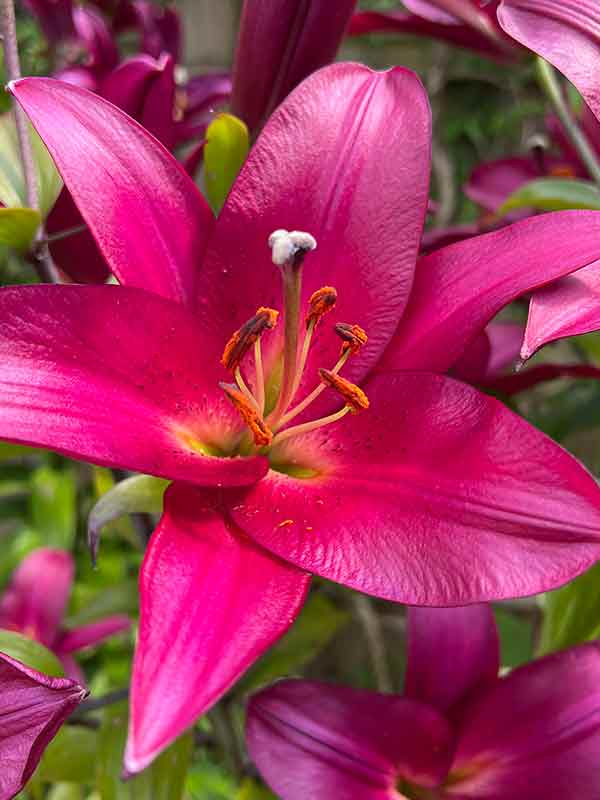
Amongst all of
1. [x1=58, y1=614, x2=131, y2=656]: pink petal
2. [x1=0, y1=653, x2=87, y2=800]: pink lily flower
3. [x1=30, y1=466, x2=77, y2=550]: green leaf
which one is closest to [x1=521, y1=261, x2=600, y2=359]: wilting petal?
[x1=0, y1=653, x2=87, y2=800]: pink lily flower

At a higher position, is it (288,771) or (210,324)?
(210,324)

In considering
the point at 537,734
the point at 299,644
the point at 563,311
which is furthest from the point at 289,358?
the point at 299,644

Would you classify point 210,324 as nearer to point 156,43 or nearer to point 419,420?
point 419,420

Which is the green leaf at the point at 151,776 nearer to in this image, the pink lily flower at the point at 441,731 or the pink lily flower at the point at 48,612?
the pink lily flower at the point at 441,731

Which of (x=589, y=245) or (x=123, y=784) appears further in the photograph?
(x=123, y=784)

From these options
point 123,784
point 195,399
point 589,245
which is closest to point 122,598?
point 123,784

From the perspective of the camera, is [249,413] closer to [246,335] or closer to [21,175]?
[246,335]

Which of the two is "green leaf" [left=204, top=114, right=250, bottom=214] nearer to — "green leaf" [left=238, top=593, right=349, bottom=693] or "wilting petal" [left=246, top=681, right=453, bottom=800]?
"wilting petal" [left=246, top=681, right=453, bottom=800]

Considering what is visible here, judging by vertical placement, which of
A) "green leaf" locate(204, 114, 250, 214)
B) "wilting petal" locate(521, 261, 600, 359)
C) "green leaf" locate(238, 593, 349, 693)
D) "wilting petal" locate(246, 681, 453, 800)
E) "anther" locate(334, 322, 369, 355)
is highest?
"wilting petal" locate(521, 261, 600, 359)
